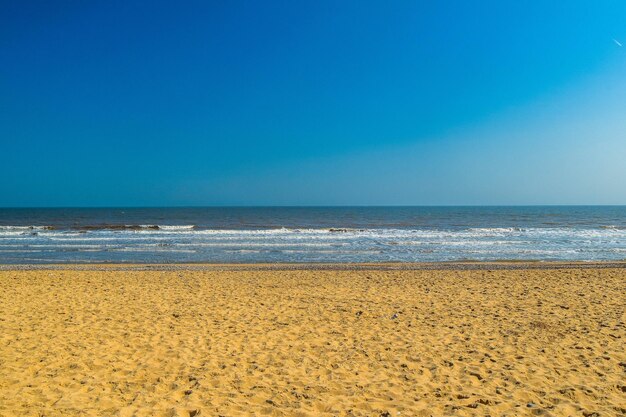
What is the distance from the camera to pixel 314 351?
693cm

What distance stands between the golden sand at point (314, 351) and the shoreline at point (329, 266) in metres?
5.32

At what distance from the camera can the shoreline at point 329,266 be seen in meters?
17.8

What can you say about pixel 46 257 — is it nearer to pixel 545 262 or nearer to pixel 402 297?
pixel 402 297

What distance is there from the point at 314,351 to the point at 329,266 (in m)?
11.7

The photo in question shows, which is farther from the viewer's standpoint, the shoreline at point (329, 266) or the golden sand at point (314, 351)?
the shoreline at point (329, 266)

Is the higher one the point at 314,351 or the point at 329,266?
the point at 314,351

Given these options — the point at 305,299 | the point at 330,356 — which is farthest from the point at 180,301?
the point at 330,356

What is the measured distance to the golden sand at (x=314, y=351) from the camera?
508cm

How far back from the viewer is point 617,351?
21.9 ft

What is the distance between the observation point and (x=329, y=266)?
61.2 ft

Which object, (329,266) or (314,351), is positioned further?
(329,266)

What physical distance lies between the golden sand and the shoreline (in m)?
5.32

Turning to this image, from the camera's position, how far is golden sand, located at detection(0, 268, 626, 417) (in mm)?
5082

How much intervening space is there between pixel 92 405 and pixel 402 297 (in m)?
7.98
